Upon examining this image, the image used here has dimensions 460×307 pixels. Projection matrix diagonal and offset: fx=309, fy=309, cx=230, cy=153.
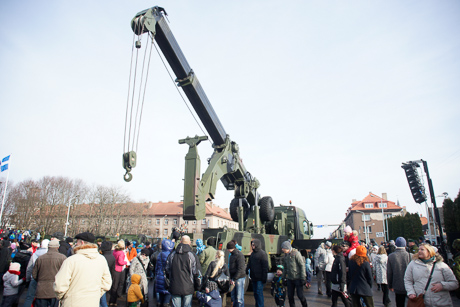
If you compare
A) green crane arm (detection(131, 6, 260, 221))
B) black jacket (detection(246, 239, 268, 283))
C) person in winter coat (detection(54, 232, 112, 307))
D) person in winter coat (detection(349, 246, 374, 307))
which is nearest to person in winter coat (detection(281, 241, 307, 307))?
black jacket (detection(246, 239, 268, 283))

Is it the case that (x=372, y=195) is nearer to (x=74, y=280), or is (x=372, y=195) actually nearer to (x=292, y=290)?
(x=292, y=290)

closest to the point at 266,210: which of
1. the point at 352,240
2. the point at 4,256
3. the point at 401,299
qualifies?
the point at 352,240

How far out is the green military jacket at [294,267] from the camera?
737cm

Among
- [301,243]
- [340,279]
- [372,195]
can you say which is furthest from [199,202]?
[372,195]

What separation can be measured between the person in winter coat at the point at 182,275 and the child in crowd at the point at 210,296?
0.27 m

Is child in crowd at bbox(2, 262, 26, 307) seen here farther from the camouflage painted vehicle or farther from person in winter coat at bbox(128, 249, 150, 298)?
the camouflage painted vehicle

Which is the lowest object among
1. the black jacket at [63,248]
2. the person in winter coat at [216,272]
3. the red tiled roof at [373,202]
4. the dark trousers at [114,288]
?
the dark trousers at [114,288]

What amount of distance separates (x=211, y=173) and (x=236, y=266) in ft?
11.8

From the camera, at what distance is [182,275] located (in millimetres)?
5418

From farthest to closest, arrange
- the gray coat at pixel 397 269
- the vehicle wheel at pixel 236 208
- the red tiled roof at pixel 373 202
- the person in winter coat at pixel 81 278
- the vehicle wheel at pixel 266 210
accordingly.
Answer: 1. the red tiled roof at pixel 373 202
2. the vehicle wheel at pixel 236 208
3. the vehicle wheel at pixel 266 210
4. the gray coat at pixel 397 269
5. the person in winter coat at pixel 81 278

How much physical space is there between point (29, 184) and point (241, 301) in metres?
46.1

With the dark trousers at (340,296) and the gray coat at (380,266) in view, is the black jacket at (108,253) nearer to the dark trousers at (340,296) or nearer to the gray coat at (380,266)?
the dark trousers at (340,296)

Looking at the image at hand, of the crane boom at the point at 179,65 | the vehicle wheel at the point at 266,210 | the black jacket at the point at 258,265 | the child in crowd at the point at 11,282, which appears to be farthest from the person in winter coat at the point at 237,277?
the vehicle wheel at the point at 266,210

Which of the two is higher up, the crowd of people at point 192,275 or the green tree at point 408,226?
the green tree at point 408,226
